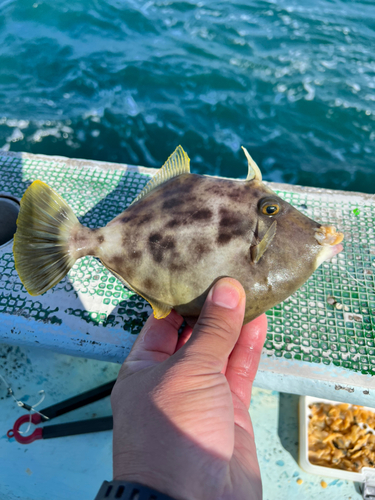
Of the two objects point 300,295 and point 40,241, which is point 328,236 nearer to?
point 300,295

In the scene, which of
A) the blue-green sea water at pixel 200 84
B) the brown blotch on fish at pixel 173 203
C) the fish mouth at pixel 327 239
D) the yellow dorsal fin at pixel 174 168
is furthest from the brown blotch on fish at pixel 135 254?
the blue-green sea water at pixel 200 84

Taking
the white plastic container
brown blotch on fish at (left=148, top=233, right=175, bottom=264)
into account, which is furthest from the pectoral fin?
the white plastic container

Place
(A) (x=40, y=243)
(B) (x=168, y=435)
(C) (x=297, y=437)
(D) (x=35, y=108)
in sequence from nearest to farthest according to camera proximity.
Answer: (B) (x=168, y=435) → (A) (x=40, y=243) → (C) (x=297, y=437) → (D) (x=35, y=108)

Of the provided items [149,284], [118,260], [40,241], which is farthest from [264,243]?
[40,241]

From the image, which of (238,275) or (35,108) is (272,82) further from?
(238,275)

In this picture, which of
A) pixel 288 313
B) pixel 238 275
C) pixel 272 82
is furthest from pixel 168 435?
pixel 272 82

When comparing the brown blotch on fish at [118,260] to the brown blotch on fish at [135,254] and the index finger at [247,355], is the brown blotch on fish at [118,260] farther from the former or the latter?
the index finger at [247,355]
